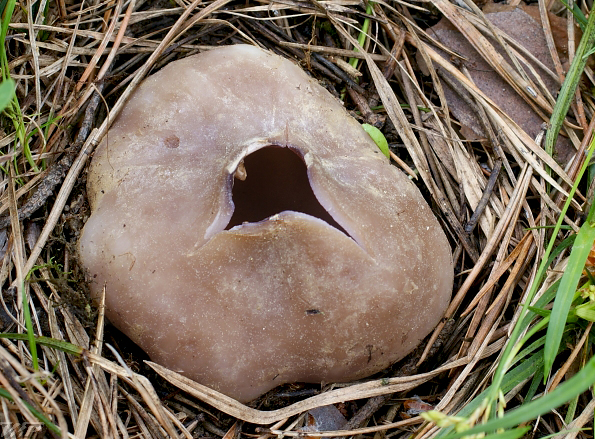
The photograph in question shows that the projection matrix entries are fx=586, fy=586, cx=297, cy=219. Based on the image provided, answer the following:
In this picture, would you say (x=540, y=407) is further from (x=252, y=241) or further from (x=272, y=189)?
(x=272, y=189)

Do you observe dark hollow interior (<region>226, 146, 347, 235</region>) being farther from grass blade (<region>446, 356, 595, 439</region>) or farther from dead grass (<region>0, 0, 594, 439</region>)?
grass blade (<region>446, 356, 595, 439</region>)

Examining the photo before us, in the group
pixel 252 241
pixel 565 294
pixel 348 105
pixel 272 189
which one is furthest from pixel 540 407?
pixel 348 105

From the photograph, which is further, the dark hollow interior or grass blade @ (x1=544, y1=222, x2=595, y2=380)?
the dark hollow interior

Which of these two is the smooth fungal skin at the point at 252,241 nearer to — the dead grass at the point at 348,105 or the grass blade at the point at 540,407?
the dead grass at the point at 348,105

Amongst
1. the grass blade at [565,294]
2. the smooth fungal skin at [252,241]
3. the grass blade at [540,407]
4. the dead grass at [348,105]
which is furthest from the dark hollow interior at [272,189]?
the grass blade at [540,407]

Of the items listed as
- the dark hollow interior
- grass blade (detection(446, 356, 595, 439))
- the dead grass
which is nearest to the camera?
grass blade (detection(446, 356, 595, 439))

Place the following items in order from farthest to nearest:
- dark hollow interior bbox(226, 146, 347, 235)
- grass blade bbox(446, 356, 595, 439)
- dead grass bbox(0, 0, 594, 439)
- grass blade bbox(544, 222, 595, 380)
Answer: dark hollow interior bbox(226, 146, 347, 235)
dead grass bbox(0, 0, 594, 439)
grass blade bbox(544, 222, 595, 380)
grass blade bbox(446, 356, 595, 439)

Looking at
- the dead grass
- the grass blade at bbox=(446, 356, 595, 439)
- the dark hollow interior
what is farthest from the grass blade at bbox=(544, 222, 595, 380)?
the dark hollow interior
